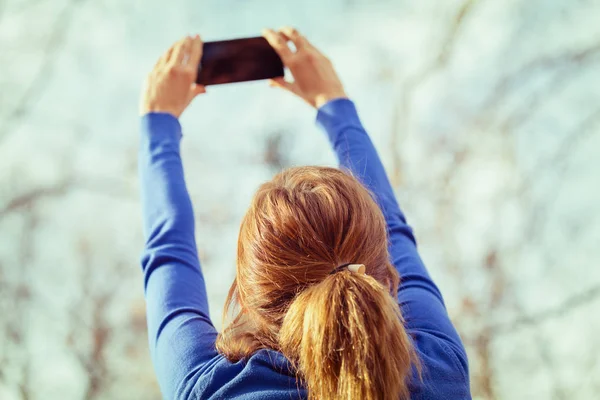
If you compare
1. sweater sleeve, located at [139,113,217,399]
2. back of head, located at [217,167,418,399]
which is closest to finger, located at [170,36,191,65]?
sweater sleeve, located at [139,113,217,399]

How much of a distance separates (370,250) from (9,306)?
104cm

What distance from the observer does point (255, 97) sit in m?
1.43

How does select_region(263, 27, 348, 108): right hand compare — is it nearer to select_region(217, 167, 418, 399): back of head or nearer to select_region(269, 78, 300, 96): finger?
select_region(269, 78, 300, 96): finger

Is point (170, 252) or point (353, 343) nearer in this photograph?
point (353, 343)

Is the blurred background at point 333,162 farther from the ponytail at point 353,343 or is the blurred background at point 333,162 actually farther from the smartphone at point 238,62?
the ponytail at point 353,343

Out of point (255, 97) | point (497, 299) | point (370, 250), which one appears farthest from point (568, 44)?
point (370, 250)

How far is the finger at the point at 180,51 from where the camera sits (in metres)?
0.87

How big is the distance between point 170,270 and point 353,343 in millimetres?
256

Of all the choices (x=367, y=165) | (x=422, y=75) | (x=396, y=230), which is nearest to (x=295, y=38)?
(x=367, y=165)

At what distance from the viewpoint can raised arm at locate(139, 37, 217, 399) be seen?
1.91 ft

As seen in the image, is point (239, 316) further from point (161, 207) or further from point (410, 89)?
point (410, 89)

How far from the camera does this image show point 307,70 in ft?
2.95

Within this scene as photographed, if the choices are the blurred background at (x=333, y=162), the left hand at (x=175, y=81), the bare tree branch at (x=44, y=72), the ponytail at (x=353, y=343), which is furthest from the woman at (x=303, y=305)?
the bare tree branch at (x=44, y=72)

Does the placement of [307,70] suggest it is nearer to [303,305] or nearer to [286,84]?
[286,84]
